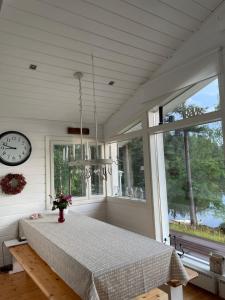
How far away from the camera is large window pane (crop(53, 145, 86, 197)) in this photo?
12.9ft

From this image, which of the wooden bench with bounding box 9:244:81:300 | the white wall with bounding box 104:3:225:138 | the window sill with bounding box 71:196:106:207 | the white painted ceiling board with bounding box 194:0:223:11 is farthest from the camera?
the window sill with bounding box 71:196:106:207

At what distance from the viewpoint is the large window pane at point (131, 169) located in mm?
3653

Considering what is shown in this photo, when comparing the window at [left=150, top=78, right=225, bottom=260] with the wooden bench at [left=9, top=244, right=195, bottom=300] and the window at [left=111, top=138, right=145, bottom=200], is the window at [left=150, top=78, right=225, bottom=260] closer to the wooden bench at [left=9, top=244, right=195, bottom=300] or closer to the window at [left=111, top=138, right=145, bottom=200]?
the window at [left=111, top=138, right=145, bottom=200]

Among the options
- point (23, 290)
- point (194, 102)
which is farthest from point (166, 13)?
point (23, 290)

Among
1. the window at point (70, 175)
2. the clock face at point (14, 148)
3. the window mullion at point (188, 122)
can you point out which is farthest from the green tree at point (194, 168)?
the clock face at point (14, 148)

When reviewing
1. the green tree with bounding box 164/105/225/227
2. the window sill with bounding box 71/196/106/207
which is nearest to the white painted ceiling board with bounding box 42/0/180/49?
the green tree with bounding box 164/105/225/227

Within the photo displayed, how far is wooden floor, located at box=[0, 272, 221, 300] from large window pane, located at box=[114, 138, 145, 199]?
141 centimetres

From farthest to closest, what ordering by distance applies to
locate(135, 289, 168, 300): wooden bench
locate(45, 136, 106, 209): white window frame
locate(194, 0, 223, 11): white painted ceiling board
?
locate(45, 136, 106, 209): white window frame
locate(135, 289, 168, 300): wooden bench
locate(194, 0, 223, 11): white painted ceiling board

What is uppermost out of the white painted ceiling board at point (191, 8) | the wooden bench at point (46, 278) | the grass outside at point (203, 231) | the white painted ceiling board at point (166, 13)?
the white painted ceiling board at point (191, 8)

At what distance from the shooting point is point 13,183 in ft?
11.3

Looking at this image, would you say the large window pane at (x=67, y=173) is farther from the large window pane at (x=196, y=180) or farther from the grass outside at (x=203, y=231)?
the grass outside at (x=203, y=231)

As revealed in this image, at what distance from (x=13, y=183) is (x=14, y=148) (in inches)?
20.6

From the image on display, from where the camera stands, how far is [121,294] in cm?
164

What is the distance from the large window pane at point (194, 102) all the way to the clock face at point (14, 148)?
84.8 inches
